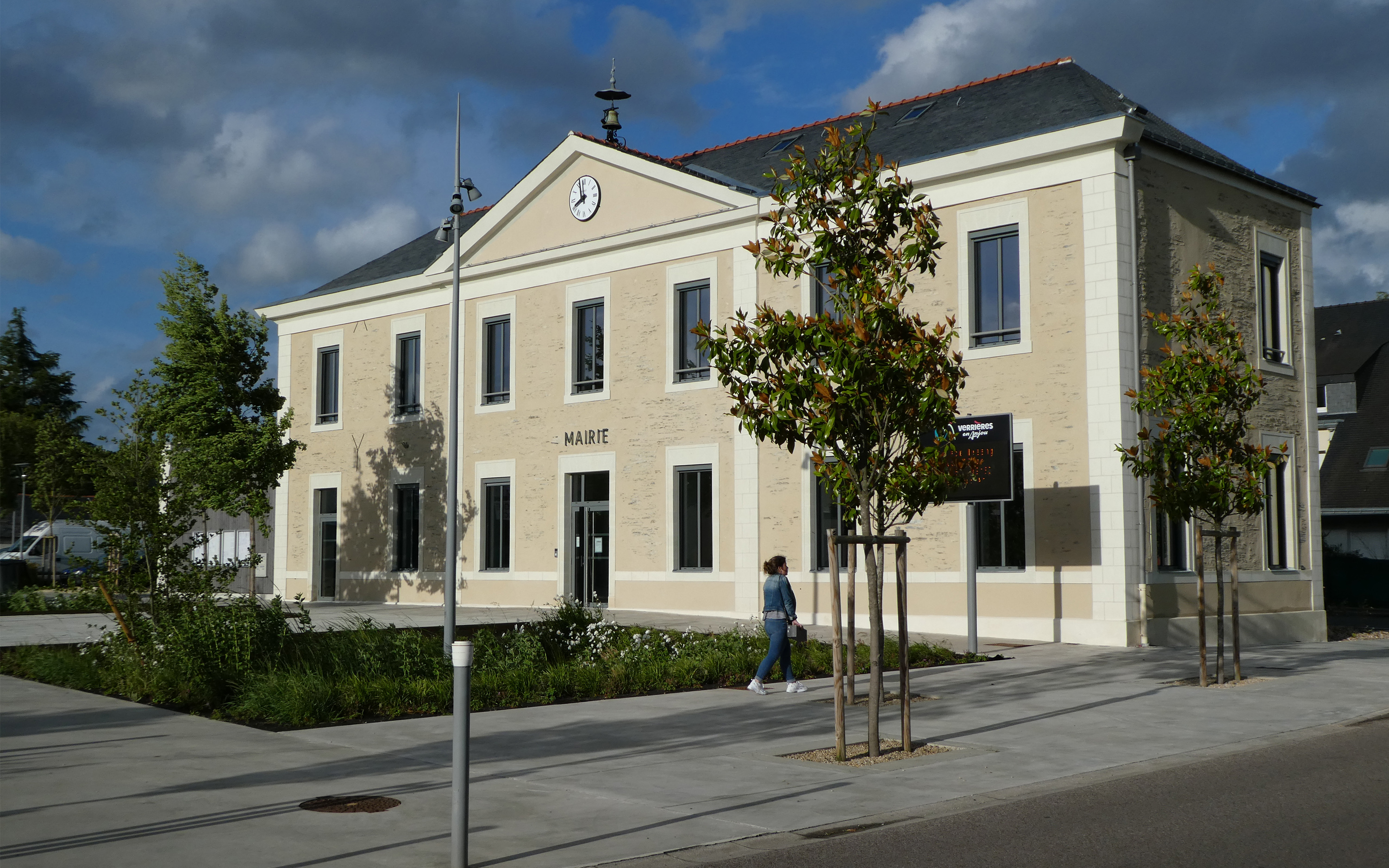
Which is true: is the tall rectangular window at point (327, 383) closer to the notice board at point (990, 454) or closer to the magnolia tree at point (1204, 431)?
the notice board at point (990, 454)

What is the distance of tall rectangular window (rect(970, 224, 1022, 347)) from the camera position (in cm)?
2114

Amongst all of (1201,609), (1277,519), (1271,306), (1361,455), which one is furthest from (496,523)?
(1361,455)

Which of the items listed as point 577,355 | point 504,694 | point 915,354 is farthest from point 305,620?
point 577,355

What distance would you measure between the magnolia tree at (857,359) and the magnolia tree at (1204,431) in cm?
526

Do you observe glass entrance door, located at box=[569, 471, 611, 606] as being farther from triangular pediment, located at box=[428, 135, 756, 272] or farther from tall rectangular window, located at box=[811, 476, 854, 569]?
triangular pediment, located at box=[428, 135, 756, 272]

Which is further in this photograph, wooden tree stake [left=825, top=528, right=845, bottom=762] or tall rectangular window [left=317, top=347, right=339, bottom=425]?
tall rectangular window [left=317, top=347, right=339, bottom=425]

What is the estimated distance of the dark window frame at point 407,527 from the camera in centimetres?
3045

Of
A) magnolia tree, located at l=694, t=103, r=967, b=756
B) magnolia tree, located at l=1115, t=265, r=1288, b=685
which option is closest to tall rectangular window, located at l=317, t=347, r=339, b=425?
magnolia tree, located at l=1115, t=265, r=1288, b=685

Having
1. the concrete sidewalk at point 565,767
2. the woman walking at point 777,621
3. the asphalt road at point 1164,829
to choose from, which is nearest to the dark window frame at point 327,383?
the concrete sidewalk at point 565,767

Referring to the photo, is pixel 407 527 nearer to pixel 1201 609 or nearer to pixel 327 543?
pixel 327 543

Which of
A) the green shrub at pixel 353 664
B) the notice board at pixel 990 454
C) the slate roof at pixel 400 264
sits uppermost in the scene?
the slate roof at pixel 400 264

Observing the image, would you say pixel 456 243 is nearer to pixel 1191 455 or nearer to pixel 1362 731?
pixel 1191 455

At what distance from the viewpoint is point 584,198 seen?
28125mm

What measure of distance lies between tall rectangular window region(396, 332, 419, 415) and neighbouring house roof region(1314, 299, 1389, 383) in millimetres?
33598
